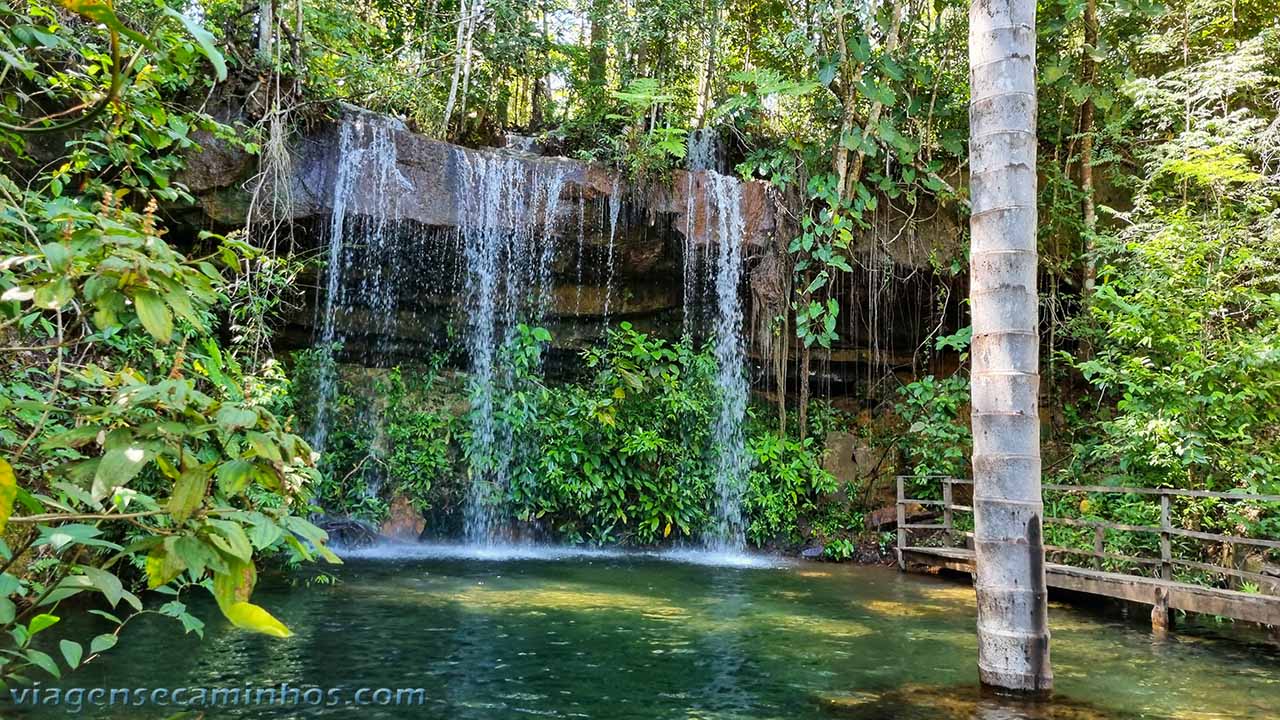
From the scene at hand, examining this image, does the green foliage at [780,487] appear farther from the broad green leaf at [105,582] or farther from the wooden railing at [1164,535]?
the broad green leaf at [105,582]

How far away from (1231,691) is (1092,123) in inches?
378

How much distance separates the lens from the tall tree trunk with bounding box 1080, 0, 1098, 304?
38.7ft

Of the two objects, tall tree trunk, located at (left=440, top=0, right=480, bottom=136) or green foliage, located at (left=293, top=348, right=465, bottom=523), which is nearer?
green foliage, located at (left=293, top=348, right=465, bottom=523)

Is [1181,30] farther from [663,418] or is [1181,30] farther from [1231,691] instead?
[1231,691]

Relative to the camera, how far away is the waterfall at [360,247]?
1081cm

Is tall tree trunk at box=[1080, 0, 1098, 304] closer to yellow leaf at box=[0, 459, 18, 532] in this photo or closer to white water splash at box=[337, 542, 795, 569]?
white water splash at box=[337, 542, 795, 569]

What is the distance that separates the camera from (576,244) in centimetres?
1190

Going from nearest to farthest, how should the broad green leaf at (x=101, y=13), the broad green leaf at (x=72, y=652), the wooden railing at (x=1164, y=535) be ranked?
the broad green leaf at (x=101, y=13) < the broad green leaf at (x=72, y=652) < the wooden railing at (x=1164, y=535)

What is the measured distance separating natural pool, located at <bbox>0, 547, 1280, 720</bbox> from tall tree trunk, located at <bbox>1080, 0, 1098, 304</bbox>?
543 cm

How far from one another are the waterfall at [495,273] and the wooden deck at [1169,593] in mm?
6288

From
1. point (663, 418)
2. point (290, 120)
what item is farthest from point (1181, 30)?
point (290, 120)

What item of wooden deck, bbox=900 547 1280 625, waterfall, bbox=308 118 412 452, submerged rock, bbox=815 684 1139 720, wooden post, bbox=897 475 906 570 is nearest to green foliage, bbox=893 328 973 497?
wooden post, bbox=897 475 906 570

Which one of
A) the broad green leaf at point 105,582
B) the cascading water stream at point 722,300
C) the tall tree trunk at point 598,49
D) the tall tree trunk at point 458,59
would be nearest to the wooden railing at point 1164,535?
the cascading water stream at point 722,300

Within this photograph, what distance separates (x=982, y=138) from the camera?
4.61m
